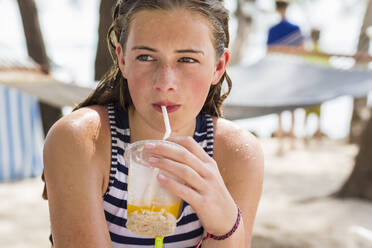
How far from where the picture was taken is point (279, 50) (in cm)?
437

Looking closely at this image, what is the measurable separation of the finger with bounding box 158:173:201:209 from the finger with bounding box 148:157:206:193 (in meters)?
0.01

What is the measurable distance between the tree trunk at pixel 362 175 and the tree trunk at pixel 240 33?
4.72 meters

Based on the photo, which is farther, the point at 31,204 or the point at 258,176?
the point at 31,204

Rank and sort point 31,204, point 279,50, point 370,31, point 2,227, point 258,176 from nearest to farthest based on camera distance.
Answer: point 258,176 < point 2,227 < point 31,204 < point 279,50 < point 370,31

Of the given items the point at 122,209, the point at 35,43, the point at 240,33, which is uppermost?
the point at 122,209

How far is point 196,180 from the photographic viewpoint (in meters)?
0.98

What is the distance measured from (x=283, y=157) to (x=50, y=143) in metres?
5.44

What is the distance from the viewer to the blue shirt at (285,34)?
203 inches

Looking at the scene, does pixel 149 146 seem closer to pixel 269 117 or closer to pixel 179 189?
pixel 179 189

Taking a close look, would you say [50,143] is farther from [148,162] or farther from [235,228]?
[235,228]

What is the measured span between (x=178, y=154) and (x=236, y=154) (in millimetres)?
547

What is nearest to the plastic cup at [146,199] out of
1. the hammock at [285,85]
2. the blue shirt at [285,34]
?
the hammock at [285,85]

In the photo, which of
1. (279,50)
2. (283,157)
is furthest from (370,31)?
(283,157)

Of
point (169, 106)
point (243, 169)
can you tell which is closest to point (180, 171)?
point (169, 106)
